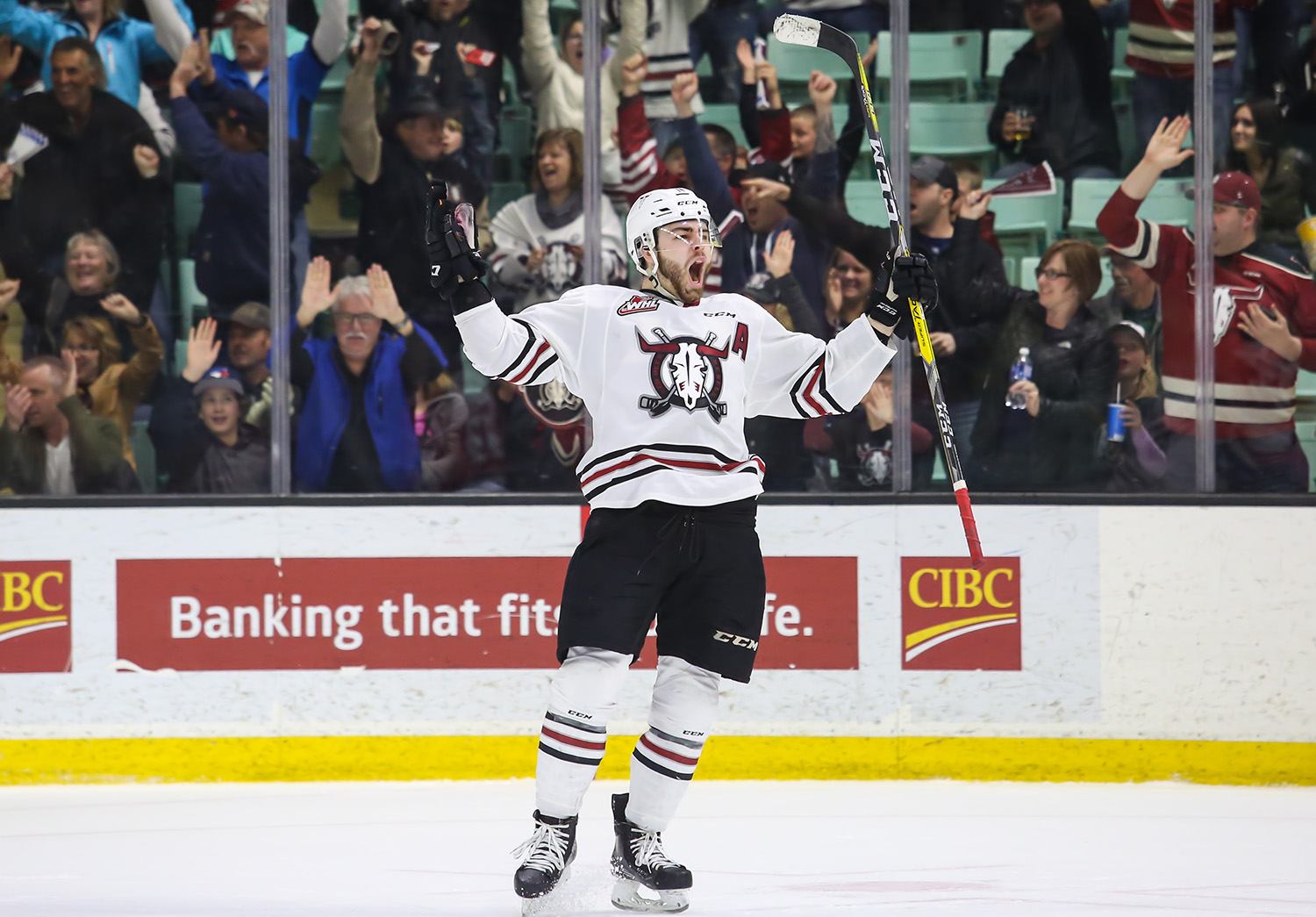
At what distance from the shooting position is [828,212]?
4.87 metres

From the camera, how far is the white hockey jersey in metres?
3.01

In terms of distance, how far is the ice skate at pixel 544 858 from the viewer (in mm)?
2865

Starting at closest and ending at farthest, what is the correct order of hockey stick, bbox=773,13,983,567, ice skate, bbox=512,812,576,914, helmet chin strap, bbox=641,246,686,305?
1. ice skate, bbox=512,812,576,914
2. helmet chin strap, bbox=641,246,686,305
3. hockey stick, bbox=773,13,983,567

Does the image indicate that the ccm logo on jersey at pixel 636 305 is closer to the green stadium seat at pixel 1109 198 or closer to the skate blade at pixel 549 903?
the skate blade at pixel 549 903

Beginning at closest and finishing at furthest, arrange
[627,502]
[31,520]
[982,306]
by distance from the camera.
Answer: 1. [627,502]
2. [31,520]
3. [982,306]

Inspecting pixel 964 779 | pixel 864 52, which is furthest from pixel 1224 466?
pixel 864 52

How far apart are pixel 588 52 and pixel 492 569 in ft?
5.07

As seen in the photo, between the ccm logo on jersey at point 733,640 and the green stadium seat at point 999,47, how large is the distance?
96.1 inches

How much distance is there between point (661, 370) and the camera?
302 centimetres

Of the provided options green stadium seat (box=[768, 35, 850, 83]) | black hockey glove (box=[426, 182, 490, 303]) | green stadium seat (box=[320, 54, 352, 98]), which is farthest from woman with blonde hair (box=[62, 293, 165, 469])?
black hockey glove (box=[426, 182, 490, 303])

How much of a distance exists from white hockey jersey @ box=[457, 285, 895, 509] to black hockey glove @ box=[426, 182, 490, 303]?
67 millimetres

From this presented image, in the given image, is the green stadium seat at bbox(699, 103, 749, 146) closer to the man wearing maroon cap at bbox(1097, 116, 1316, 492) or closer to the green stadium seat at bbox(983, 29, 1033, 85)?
the green stadium seat at bbox(983, 29, 1033, 85)

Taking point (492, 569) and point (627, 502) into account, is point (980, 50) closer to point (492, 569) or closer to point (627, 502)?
point (492, 569)

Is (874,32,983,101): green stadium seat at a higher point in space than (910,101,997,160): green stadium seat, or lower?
higher
